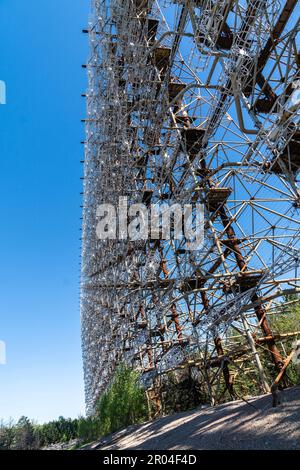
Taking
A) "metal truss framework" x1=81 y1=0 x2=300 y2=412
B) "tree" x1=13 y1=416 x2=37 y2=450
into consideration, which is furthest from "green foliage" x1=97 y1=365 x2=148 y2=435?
"tree" x1=13 y1=416 x2=37 y2=450

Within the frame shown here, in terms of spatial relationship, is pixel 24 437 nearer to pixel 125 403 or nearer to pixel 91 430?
pixel 91 430

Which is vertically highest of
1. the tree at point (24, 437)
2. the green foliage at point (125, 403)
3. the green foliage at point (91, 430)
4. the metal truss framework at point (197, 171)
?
the metal truss framework at point (197, 171)

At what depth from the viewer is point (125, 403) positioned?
15633 millimetres

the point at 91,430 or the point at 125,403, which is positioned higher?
the point at 125,403

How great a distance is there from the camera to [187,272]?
1248 centimetres

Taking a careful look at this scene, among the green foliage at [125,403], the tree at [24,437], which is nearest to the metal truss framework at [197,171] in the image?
the green foliage at [125,403]

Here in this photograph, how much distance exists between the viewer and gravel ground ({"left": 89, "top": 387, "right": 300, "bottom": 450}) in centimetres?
584

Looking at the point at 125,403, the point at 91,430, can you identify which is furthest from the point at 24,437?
the point at 125,403

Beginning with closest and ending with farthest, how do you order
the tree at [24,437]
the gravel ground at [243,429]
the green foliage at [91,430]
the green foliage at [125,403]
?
1. the gravel ground at [243,429]
2. the green foliage at [125,403]
3. the green foliage at [91,430]
4. the tree at [24,437]

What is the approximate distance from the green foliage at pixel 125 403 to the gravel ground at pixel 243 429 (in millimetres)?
6053

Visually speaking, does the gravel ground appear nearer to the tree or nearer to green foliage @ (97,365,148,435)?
green foliage @ (97,365,148,435)

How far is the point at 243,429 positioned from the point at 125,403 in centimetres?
1006

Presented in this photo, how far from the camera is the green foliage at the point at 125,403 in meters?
15.5

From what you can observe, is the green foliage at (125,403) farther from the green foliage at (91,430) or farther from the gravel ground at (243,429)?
the gravel ground at (243,429)
